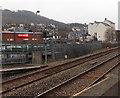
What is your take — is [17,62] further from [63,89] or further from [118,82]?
[118,82]

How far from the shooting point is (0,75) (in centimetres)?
1562

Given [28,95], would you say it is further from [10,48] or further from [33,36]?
[33,36]

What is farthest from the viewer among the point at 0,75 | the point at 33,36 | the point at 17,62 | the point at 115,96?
the point at 33,36

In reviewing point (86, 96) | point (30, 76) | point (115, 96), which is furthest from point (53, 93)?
point (30, 76)

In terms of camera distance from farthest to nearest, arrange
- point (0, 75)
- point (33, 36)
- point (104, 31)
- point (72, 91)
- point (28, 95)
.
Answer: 1. point (104, 31)
2. point (33, 36)
3. point (0, 75)
4. point (72, 91)
5. point (28, 95)

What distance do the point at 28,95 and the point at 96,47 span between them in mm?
39419

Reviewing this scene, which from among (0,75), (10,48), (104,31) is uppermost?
(104,31)

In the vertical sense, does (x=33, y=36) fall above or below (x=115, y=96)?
above

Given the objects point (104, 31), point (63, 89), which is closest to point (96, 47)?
point (63, 89)

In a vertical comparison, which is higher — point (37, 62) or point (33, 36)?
point (33, 36)

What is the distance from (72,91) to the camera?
961cm

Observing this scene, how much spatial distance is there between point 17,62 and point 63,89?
1284 centimetres

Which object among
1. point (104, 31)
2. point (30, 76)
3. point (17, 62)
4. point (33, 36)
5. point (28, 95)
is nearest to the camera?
point (28, 95)

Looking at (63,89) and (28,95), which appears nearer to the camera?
(28,95)
